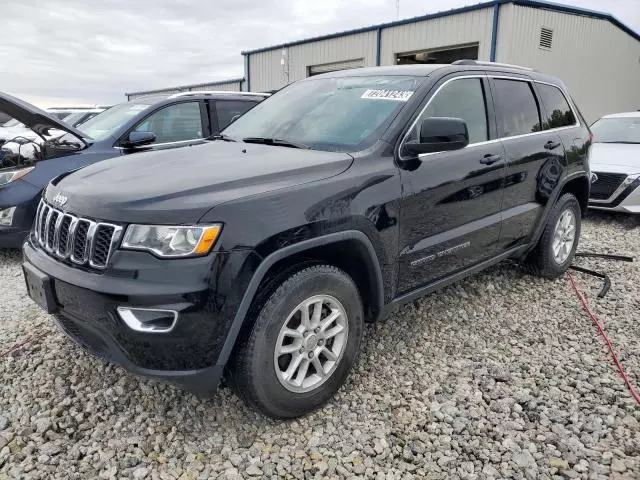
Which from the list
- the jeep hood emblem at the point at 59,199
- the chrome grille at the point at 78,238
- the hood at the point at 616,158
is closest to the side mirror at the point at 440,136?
the chrome grille at the point at 78,238

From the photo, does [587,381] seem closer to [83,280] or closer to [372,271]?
[372,271]

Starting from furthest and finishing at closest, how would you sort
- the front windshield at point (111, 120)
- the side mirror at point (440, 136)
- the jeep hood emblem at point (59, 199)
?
the front windshield at point (111, 120)
the side mirror at point (440, 136)
the jeep hood emblem at point (59, 199)

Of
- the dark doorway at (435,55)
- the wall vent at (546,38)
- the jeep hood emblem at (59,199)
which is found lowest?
the jeep hood emblem at (59,199)

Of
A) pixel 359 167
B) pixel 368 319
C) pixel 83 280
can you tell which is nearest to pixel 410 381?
pixel 368 319

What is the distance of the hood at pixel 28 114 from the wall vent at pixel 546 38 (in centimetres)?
1350

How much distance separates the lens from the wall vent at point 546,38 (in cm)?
1397

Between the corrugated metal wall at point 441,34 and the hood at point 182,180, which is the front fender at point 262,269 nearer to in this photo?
the hood at point 182,180

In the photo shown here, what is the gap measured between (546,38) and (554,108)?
38.0 feet

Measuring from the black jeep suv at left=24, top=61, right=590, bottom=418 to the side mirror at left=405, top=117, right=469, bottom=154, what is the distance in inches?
0.4

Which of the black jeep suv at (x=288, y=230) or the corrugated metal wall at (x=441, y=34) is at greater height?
the corrugated metal wall at (x=441, y=34)

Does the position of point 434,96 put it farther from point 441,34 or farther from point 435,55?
point 435,55

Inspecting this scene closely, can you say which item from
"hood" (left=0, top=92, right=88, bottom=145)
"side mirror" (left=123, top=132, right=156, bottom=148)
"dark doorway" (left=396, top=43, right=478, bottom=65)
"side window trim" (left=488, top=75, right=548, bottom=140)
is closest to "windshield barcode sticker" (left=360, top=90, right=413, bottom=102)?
"side window trim" (left=488, top=75, right=548, bottom=140)

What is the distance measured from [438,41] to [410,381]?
14.0 metres

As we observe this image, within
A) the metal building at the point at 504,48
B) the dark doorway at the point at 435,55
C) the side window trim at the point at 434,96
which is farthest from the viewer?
the dark doorway at the point at 435,55
